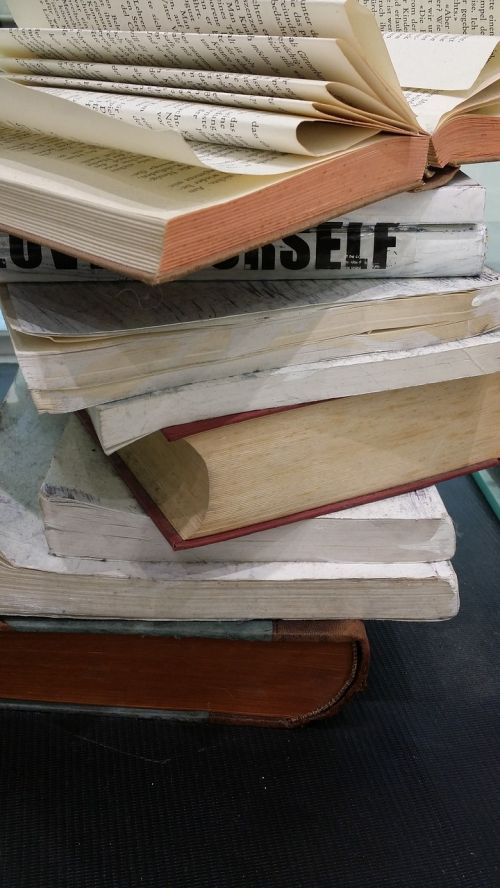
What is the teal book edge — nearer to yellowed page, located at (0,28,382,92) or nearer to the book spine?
the book spine

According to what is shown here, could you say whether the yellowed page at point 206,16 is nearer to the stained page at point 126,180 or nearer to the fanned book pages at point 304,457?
the stained page at point 126,180

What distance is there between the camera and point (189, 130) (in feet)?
1.36

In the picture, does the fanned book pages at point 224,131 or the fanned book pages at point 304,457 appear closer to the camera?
the fanned book pages at point 224,131

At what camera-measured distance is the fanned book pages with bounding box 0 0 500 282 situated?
36cm

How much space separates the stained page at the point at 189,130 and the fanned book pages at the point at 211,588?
28 cm

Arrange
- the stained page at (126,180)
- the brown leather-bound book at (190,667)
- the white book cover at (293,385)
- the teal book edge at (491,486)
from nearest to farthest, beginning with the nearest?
the stained page at (126,180) → the white book cover at (293,385) → the brown leather-bound book at (190,667) → the teal book edge at (491,486)

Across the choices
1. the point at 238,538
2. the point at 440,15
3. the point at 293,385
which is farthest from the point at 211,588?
the point at 440,15

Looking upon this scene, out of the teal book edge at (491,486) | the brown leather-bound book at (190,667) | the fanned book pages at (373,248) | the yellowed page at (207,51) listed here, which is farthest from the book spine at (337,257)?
the teal book edge at (491,486)

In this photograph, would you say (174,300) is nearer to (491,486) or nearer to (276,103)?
(276,103)

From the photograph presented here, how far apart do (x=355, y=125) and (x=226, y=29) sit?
98mm

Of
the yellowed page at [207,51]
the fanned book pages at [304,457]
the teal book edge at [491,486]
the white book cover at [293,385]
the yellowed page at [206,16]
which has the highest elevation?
the yellowed page at [206,16]

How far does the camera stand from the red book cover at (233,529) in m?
0.48

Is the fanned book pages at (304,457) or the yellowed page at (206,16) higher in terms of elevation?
the yellowed page at (206,16)

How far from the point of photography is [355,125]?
0.41m
